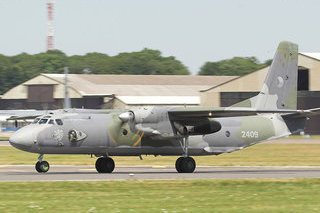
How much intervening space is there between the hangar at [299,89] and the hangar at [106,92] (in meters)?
15.8

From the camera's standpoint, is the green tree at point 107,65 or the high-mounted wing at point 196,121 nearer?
the high-mounted wing at point 196,121

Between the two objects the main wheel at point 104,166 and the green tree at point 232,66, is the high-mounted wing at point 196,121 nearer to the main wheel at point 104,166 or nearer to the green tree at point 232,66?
the main wheel at point 104,166

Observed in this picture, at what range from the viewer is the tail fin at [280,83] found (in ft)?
114

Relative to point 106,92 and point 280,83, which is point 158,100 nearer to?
point 106,92

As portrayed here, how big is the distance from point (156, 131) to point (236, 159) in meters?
15.4

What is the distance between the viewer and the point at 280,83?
35000 millimetres

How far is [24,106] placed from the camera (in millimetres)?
114312

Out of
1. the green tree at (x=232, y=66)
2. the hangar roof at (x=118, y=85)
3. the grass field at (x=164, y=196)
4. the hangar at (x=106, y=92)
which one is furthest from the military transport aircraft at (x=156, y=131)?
the green tree at (x=232, y=66)

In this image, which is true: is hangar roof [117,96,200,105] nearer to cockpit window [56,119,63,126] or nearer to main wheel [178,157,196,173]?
main wheel [178,157,196,173]

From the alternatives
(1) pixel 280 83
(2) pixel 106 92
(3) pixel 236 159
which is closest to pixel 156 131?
(1) pixel 280 83

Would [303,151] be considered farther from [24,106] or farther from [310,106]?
[24,106]

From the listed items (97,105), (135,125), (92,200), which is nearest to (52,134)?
(135,125)

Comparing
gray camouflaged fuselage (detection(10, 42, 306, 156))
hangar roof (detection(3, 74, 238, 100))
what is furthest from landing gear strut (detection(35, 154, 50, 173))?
hangar roof (detection(3, 74, 238, 100))

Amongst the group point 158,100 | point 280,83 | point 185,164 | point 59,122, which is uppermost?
point 158,100
